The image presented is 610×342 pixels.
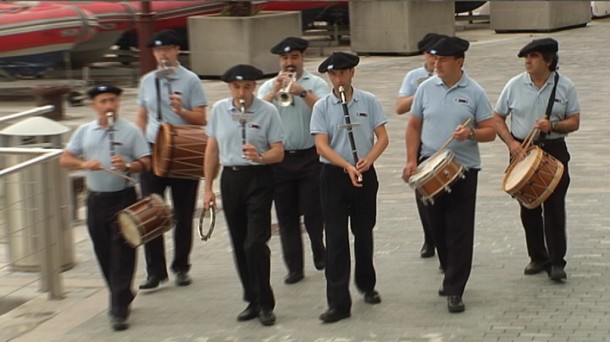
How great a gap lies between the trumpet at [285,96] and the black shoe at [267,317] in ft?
5.53

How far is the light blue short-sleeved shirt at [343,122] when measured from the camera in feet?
28.3

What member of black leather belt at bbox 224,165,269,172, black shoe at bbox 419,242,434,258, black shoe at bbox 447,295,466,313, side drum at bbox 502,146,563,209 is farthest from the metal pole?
black shoe at bbox 447,295,466,313

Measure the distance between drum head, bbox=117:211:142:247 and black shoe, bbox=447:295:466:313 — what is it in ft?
7.00

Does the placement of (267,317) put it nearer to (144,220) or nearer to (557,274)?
(144,220)

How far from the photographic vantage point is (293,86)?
9328 mm

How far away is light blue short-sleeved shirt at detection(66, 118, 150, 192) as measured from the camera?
873 centimetres

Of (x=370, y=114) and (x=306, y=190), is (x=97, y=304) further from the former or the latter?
(x=370, y=114)

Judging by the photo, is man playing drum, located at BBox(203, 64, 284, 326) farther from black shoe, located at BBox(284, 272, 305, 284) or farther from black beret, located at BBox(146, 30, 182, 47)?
black beret, located at BBox(146, 30, 182, 47)

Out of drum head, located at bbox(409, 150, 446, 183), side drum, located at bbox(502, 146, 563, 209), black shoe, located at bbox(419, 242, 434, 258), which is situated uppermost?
drum head, located at bbox(409, 150, 446, 183)

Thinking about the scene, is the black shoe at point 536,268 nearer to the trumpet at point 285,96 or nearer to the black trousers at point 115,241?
the trumpet at point 285,96

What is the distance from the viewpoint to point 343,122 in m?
8.61

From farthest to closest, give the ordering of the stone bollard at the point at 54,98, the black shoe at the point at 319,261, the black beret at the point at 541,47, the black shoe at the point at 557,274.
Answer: the stone bollard at the point at 54,98, the black shoe at the point at 319,261, the black shoe at the point at 557,274, the black beret at the point at 541,47

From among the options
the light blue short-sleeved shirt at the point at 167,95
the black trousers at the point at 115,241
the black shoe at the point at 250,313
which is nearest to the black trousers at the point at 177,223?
the light blue short-sleeved shirt at the point at 167,95

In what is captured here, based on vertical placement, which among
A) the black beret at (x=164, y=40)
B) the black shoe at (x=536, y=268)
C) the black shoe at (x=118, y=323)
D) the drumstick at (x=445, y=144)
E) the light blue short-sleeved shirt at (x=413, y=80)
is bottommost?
the black shoe at (x=536, y=268)
